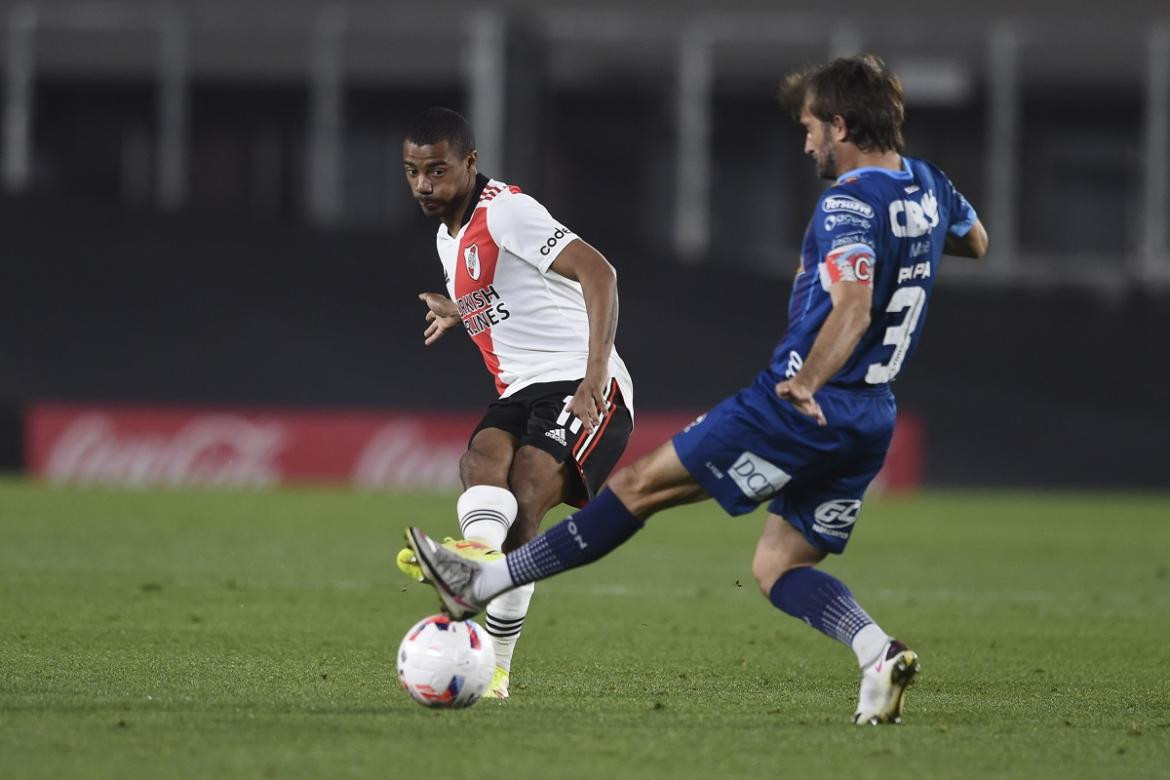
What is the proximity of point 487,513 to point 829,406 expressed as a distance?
132 centimetres

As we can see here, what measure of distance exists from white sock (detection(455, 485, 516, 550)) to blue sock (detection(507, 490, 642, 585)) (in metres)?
0.43

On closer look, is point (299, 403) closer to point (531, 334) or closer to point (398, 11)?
point (398, 11)

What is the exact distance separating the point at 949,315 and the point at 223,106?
34.0ft

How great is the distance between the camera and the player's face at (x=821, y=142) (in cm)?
562

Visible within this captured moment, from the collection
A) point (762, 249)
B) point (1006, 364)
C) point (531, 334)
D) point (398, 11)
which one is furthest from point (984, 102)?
point (531, 334)

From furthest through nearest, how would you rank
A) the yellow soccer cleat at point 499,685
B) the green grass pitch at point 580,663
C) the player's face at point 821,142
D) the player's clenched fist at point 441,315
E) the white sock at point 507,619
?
the player's clenched fist at point 441,315
the white sock at point 507,619
the yellow soccer cleat at point 499,685
the player's face at point 821,142
the green grass pitch at point 580,663

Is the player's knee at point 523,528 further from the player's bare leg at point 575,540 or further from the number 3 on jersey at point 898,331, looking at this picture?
the number 3 on jersey at point 898,331

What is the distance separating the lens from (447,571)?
560 cm

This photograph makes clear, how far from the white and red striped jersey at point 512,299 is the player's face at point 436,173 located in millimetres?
126

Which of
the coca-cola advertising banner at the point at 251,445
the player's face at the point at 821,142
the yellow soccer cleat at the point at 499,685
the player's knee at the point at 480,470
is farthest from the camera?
the coca-cola advertising banner at the point at 251,445

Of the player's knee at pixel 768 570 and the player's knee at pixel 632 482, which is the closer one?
the player's knee at pixel 632 482

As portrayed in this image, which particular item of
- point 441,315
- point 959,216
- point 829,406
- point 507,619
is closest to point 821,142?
point 959,216

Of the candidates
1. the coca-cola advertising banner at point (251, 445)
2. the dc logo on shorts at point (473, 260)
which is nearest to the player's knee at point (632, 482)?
the dc logo on shorts at point (473, 260)

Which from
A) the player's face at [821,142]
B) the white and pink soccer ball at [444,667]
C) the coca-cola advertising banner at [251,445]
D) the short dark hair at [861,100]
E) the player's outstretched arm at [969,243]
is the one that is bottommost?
the coca-cola advertising banner at [251,445]
